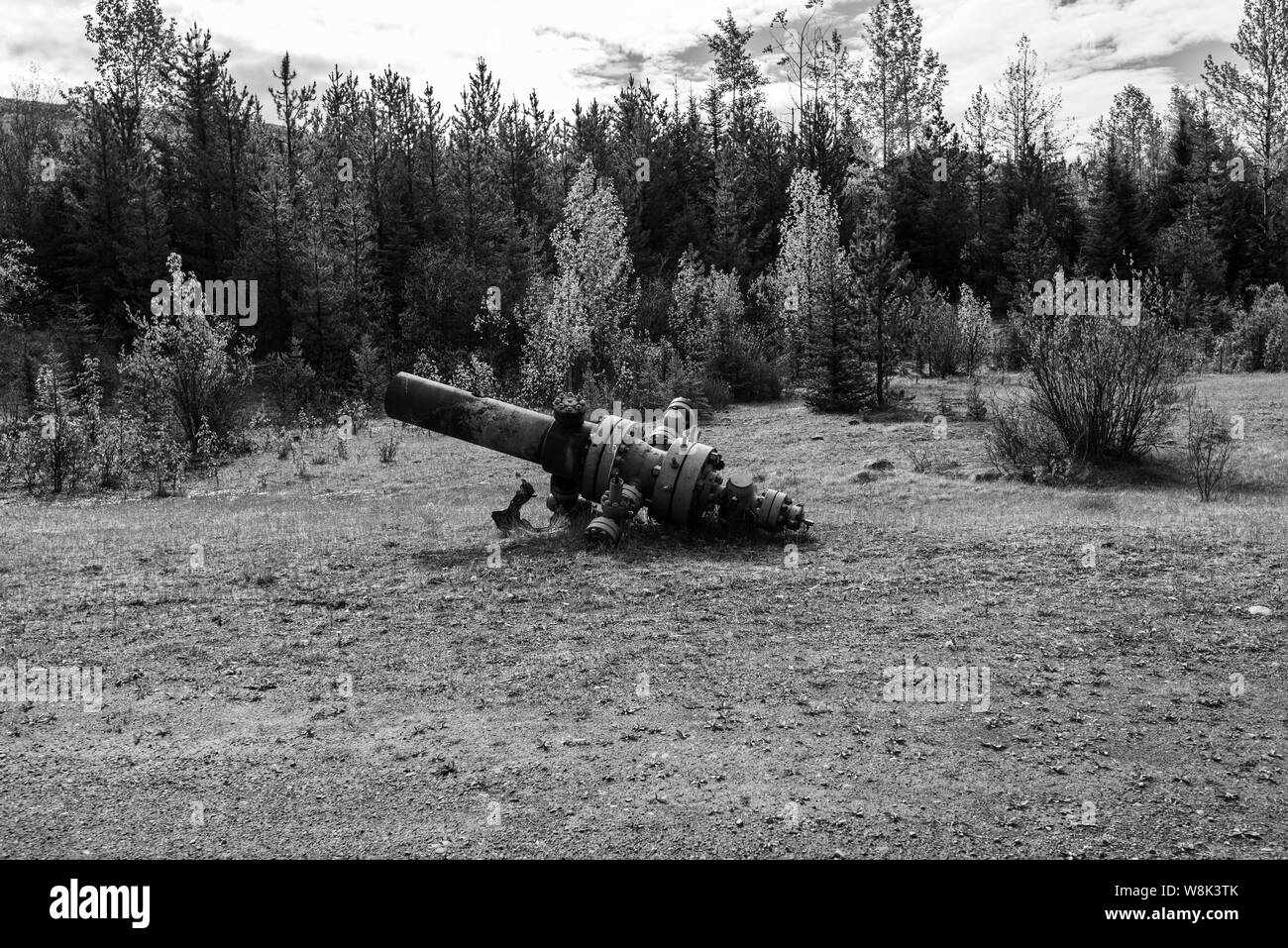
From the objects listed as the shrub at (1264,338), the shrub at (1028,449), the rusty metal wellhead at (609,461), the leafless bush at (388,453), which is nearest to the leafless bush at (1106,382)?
the shrub at (1028,449)

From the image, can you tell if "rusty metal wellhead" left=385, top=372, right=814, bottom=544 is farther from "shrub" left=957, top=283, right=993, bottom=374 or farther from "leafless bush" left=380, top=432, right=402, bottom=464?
"shrub" left=957, top=283, right=993, bottom=374

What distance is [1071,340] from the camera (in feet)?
53.5

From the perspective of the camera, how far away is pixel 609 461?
36.9 ft

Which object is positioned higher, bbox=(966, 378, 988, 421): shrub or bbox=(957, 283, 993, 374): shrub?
bbox=(957, 283, 993, 374): shrub

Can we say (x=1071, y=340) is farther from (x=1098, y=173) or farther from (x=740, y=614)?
(x=1098, y=173)

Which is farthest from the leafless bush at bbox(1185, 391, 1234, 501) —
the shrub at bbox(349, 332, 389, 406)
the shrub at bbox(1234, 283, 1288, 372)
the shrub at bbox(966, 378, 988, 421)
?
the shrub at bbox(349, 332, 389, 406)

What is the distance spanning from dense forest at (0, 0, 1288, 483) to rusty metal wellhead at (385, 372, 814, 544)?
46.2ft

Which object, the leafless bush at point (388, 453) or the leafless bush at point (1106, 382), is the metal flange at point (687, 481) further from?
the leafless bush at point (388, 453)

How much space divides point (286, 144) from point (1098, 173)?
43944 millimetres

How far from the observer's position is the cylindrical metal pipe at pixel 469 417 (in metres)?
11.6

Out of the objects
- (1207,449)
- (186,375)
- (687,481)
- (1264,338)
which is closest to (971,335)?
(1264,338)

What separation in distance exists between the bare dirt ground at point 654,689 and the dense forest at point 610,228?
14940 millimetres

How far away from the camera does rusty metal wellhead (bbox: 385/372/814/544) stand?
1090 cm

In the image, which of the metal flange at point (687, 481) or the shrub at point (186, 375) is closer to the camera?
the metal flange at point (687, 481)
